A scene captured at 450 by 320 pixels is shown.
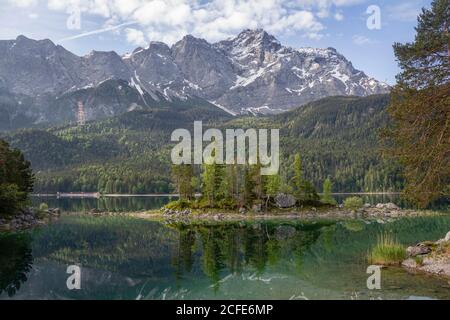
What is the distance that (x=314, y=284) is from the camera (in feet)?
97.5

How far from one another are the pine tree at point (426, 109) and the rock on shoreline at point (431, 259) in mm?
4431

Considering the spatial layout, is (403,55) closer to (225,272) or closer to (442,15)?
(442,15)

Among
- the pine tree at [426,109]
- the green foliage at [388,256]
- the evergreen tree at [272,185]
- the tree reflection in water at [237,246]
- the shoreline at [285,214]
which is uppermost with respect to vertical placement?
the pine tree at [426,109]

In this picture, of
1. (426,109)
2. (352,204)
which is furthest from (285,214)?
(426,109)

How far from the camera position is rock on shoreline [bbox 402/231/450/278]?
32469mm

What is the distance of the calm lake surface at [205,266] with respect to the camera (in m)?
28.2

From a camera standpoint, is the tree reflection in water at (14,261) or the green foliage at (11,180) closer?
the tree reflection in water at (14,261)

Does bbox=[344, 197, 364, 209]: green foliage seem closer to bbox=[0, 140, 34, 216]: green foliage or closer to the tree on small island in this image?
the tree on small island

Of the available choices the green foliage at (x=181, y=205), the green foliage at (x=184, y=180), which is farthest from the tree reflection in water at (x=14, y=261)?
the green foliage at (x=184, y=180)

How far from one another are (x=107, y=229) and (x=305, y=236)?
36.8 meters

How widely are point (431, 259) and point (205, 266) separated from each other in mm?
19346

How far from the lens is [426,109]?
3186 centimetres

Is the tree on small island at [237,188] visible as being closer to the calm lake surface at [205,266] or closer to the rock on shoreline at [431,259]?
the calm lake surface at [205,266]
